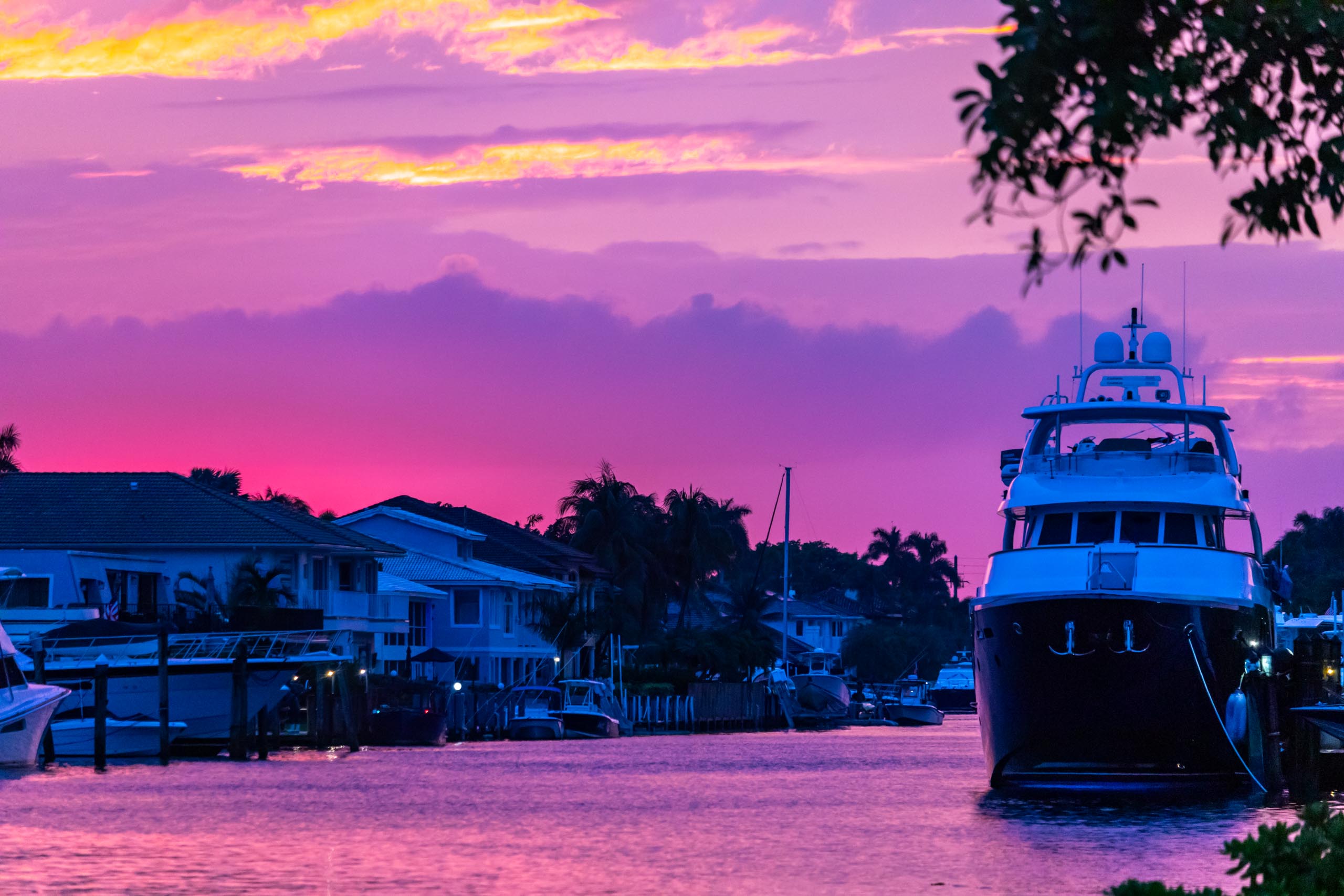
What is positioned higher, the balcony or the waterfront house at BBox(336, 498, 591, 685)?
the waterfront house at BBox(336, 498, 591, 685)

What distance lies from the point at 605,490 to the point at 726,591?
144 feet

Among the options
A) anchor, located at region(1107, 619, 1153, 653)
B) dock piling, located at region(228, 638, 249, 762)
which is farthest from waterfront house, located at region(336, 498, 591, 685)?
anchor, located at region(1107, 619, 1153, 653)

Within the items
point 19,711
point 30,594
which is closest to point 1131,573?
point 19,711

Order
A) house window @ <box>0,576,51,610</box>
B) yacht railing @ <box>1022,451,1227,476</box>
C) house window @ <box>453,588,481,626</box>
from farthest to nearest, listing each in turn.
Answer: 1. house window @ <box>453,588,481,626</box>
2. house window @ <box>0,576,51,610</box>
3. yacht railing @ <box>1022,451,1227,476</box>

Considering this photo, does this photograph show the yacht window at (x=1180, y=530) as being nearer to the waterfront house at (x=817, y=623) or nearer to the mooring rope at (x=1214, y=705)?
the mooring rope at (x=1214, y=705)

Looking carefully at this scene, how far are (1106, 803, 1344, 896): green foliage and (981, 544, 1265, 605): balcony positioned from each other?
68.6 feet

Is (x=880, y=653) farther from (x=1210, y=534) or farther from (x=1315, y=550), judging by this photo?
(x=1210, y=534)

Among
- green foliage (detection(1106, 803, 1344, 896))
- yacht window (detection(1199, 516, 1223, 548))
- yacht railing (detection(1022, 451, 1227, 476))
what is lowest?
green foliage (detection(1106, 803, 1344, 896))

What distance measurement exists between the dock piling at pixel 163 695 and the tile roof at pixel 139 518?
879 inches

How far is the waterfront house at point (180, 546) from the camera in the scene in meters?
74.9

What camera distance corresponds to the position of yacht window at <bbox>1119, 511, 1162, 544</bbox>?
38.8 m

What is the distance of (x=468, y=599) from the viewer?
98.6 m

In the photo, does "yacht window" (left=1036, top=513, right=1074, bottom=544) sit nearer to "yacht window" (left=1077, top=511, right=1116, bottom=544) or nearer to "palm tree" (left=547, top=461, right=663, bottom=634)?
"yacht window" (left=1077, top=511, right=1116, bottom=544)

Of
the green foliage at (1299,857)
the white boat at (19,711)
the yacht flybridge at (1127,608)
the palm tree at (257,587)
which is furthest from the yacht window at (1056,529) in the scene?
the palm tree at (257,587)
